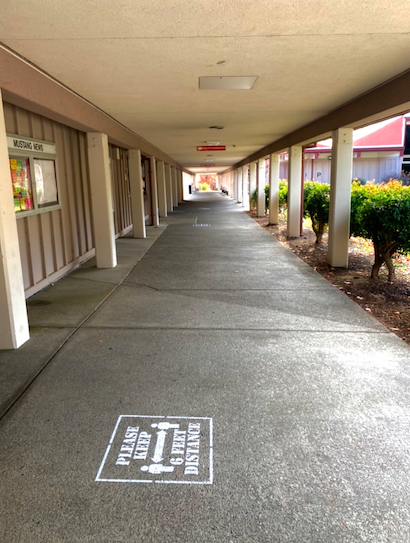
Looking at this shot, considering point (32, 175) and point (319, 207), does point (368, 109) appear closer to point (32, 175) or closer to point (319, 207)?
point (319, 207)

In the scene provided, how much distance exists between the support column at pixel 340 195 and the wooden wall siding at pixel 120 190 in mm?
6239

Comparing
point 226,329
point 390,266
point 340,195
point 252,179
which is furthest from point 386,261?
point 252,179

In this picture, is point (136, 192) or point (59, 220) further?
point (136, 192)

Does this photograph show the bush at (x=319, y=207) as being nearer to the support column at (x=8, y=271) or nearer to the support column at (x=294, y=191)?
the support column at (x=294, y=191)

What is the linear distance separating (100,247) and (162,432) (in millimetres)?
5864

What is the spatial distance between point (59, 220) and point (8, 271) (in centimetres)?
352

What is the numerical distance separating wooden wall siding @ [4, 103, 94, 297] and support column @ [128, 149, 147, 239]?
2939 mm

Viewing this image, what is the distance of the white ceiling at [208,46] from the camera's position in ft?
10.8

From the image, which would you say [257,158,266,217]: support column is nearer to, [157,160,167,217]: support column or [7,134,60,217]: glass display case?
[157,160,167,217]: support column

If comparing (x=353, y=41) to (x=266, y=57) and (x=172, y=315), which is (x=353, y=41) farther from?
(x=172, y=315)

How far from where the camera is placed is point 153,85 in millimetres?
5578

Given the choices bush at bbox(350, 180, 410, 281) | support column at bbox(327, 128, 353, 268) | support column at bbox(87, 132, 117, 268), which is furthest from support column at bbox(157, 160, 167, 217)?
bush at bbox(350, 180, 410, 281)

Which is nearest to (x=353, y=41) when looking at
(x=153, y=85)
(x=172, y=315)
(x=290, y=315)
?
(x=153, y=85)

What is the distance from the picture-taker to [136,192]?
12.2 metres
